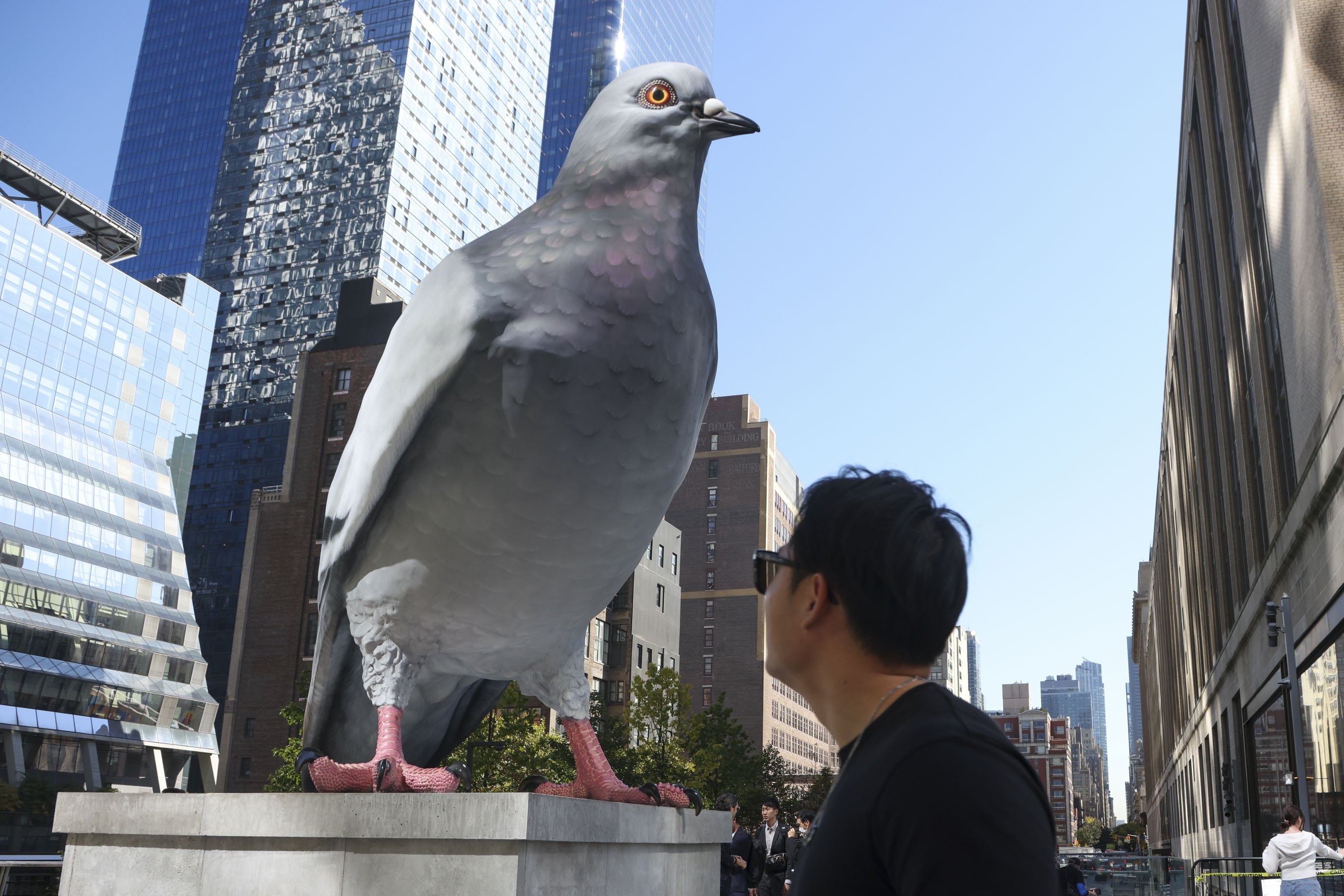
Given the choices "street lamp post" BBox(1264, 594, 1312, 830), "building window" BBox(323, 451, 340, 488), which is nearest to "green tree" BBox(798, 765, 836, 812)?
"building window" BBox(323, 451, 340, 488)

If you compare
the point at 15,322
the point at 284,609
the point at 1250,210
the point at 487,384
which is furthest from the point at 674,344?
the point at 15,322

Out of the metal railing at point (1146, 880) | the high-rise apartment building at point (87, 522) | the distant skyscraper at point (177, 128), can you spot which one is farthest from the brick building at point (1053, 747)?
the metal railing at point (1146, 880)

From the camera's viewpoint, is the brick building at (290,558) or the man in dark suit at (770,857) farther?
the brick building at (290,558)

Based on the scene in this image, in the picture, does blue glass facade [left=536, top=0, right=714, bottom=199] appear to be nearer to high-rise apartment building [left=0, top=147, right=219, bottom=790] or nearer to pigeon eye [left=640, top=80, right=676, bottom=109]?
high-rise apartment building [left=0, top=147, right=219, bottom=790]

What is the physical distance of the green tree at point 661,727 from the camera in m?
37.2

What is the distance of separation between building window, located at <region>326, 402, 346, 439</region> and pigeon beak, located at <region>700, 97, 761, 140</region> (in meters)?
59.8

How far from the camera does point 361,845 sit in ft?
14.0

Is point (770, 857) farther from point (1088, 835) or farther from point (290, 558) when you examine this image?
point (1088, 835)

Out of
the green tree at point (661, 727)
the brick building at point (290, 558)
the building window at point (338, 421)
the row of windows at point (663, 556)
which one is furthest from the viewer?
the building window at point (338, 421)

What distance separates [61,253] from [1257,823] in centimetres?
7799

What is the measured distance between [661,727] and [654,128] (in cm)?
3475

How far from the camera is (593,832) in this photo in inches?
177

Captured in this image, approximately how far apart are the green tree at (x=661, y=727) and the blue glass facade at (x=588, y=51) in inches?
4597

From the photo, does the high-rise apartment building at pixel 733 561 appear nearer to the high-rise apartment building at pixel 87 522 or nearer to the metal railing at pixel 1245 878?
the high-rise apartment building at pixel 87 522
